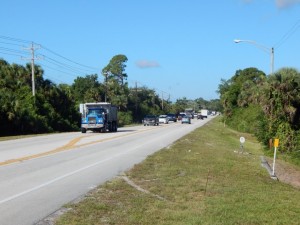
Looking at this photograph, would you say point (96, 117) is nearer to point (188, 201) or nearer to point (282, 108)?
point (282, 108)

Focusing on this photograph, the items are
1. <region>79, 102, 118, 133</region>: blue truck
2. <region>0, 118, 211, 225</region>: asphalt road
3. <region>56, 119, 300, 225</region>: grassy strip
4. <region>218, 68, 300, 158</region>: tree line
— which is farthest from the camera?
<region>79, 102, 118, 133</region>: blue truck

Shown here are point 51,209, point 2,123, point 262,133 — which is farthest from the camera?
point 2,123

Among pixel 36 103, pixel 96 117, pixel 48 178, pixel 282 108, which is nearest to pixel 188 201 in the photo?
pixel 48 178

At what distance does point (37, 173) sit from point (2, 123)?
33867mm

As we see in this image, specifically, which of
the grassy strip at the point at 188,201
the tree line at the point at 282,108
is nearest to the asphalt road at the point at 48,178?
the grassy strip at the point at 188,201

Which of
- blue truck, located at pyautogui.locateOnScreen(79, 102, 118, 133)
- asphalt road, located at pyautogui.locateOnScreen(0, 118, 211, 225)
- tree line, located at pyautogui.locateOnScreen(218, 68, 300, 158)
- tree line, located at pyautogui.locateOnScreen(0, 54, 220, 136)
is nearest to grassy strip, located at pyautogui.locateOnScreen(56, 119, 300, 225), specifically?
asphalt road, located at pyautogui.locateOnScreen(0, 118, 211, 225)

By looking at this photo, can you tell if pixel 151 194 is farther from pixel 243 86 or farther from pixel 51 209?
pixel 243 86

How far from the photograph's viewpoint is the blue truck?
4628 cm

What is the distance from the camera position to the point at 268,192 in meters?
11.4

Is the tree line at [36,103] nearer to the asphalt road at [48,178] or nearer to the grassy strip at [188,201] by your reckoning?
the asphalt road at [48,178]

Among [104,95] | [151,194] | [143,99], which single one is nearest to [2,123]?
[151,194]

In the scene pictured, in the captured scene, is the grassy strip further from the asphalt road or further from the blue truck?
the blue truck

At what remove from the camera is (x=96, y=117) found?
4644 centimetres

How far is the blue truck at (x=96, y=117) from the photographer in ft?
152
